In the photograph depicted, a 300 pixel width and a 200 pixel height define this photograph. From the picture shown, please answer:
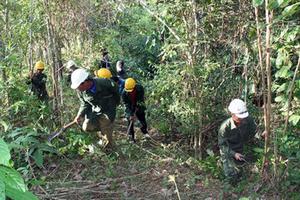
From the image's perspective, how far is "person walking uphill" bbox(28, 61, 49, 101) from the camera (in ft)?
29.6

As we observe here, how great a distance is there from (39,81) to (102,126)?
107 inches

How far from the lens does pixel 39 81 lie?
9.16 meters

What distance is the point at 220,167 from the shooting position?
6363 mm

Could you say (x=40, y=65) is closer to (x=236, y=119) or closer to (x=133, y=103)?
(x=133, y=103)

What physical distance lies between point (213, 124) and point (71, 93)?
2.64 metres

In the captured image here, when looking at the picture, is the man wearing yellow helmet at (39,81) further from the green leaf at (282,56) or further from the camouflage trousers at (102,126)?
the green leaf at (282,56)

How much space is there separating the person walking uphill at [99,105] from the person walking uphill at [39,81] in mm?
2333

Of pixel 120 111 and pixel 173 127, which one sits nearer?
pixel 173 127

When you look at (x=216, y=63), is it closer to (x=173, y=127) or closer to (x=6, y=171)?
(x=173, y=127)

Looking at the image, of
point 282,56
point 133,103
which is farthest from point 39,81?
point 282,56

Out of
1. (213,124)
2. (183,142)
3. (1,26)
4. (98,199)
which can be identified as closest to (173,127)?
(183,142)

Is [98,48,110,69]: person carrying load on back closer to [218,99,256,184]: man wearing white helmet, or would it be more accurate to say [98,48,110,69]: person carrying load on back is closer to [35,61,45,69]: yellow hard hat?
[35,61,45,69]: yellow hard hat

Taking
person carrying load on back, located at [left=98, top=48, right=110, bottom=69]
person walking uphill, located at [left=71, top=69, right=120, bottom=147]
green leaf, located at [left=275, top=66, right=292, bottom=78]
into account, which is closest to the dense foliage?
green leaf, located at [left=275, top=66, right=292, bottom=78]

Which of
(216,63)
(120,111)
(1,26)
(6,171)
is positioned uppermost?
(6,171)
